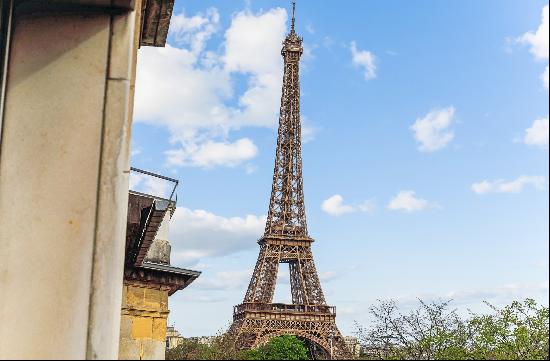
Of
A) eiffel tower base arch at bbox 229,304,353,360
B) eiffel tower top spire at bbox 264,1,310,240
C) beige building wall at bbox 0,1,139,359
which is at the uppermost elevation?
eiffel tower top spire at bbox 264,1,310,240

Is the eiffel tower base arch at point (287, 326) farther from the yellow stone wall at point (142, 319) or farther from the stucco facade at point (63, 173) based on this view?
the stucco facade at point (63, 173)

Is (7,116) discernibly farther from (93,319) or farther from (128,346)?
(128,346)

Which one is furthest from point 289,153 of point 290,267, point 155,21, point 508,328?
point 155,21

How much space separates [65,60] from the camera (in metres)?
5.66

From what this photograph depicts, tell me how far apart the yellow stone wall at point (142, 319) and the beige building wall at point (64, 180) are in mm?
7461

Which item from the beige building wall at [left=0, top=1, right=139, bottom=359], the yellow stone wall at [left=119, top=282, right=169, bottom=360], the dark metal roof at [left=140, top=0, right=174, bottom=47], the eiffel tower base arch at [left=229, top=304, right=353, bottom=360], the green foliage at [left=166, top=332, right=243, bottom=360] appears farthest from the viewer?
the eiffel tower base arch at [left=229, top=304, right=353, bottom=360]

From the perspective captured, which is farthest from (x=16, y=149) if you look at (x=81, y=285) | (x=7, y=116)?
(x=81, y=285)

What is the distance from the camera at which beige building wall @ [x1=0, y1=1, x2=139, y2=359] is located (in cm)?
502

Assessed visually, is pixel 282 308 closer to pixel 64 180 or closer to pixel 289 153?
pixel 289 153

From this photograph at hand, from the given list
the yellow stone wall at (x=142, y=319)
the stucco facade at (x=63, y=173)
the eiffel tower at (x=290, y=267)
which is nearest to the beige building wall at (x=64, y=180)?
the stucco facade at (x=63, y=173)

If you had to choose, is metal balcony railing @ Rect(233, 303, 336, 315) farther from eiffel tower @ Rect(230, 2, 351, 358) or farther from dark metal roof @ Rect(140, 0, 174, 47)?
dark metal roof @ Rect(140, 0, 174, 47)

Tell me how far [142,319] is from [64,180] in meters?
8.43

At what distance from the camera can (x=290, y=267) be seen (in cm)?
5828

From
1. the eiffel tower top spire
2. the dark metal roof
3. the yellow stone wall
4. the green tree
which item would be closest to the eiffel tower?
the eiffel tower top spire
